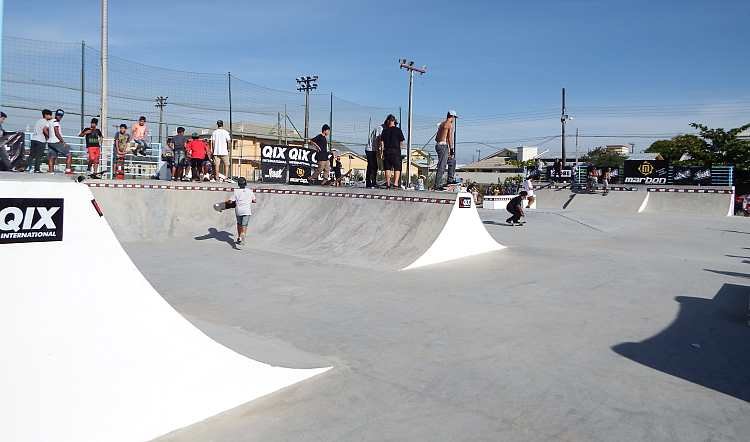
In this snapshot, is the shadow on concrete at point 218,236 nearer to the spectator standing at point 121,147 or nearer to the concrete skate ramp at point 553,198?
the spectator standing at point 121,147

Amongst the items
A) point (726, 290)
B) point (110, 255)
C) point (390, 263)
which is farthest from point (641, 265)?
point (110, 255)

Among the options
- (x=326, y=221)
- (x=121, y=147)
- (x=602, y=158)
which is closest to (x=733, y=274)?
(x=326, y=221)

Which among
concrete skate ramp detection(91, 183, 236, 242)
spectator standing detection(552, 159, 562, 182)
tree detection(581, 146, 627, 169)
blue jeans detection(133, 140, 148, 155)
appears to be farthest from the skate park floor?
tree detection(581, 146, 627, 169)

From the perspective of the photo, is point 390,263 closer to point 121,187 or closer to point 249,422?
point 249,422

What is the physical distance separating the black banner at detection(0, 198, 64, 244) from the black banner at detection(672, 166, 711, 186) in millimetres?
25927

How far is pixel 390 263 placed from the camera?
920cm

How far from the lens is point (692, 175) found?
23656 millimetres

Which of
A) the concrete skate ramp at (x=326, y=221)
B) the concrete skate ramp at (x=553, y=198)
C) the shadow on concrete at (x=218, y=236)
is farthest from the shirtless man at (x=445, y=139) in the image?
the concrete skate ramp at (x=553, y=198)

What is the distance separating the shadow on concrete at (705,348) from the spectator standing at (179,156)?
12.8 metres

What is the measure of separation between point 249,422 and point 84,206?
1.61 m

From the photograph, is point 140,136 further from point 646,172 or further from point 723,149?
Answer: point 723,149

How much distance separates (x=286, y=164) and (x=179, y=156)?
3.54 m

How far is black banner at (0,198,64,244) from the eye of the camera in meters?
2.71

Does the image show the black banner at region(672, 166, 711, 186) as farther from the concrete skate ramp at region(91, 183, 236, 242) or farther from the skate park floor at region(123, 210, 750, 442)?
the concrete skate ramp at region(91, 183, 236, 242)
